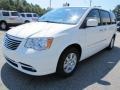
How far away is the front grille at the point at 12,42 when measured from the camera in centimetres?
427

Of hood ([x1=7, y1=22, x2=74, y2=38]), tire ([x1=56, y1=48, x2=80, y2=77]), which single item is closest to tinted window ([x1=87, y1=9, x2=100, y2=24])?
hood ([x1=7, y1=22, x2=74, y2=38])

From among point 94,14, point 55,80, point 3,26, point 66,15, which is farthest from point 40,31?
point 3,26

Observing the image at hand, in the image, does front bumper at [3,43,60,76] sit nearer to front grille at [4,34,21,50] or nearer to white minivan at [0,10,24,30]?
front grille at [4,34,21,50]

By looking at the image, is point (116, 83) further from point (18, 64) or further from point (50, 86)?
point (18, 64)

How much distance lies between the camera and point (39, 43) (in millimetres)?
4086

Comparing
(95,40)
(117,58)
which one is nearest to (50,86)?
(95,40)

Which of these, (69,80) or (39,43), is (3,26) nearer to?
(69,80)

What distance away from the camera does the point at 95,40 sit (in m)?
5.89

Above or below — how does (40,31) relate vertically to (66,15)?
below

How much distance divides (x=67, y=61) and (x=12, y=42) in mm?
1349

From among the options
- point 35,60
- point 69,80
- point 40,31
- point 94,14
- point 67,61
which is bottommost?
point 69,80

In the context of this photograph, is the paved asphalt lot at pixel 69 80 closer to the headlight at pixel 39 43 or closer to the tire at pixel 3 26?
→ the headlight at pixel 39 43

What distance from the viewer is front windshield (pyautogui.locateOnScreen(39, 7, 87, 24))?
518 centimetres

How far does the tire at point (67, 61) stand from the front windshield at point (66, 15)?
805mm
